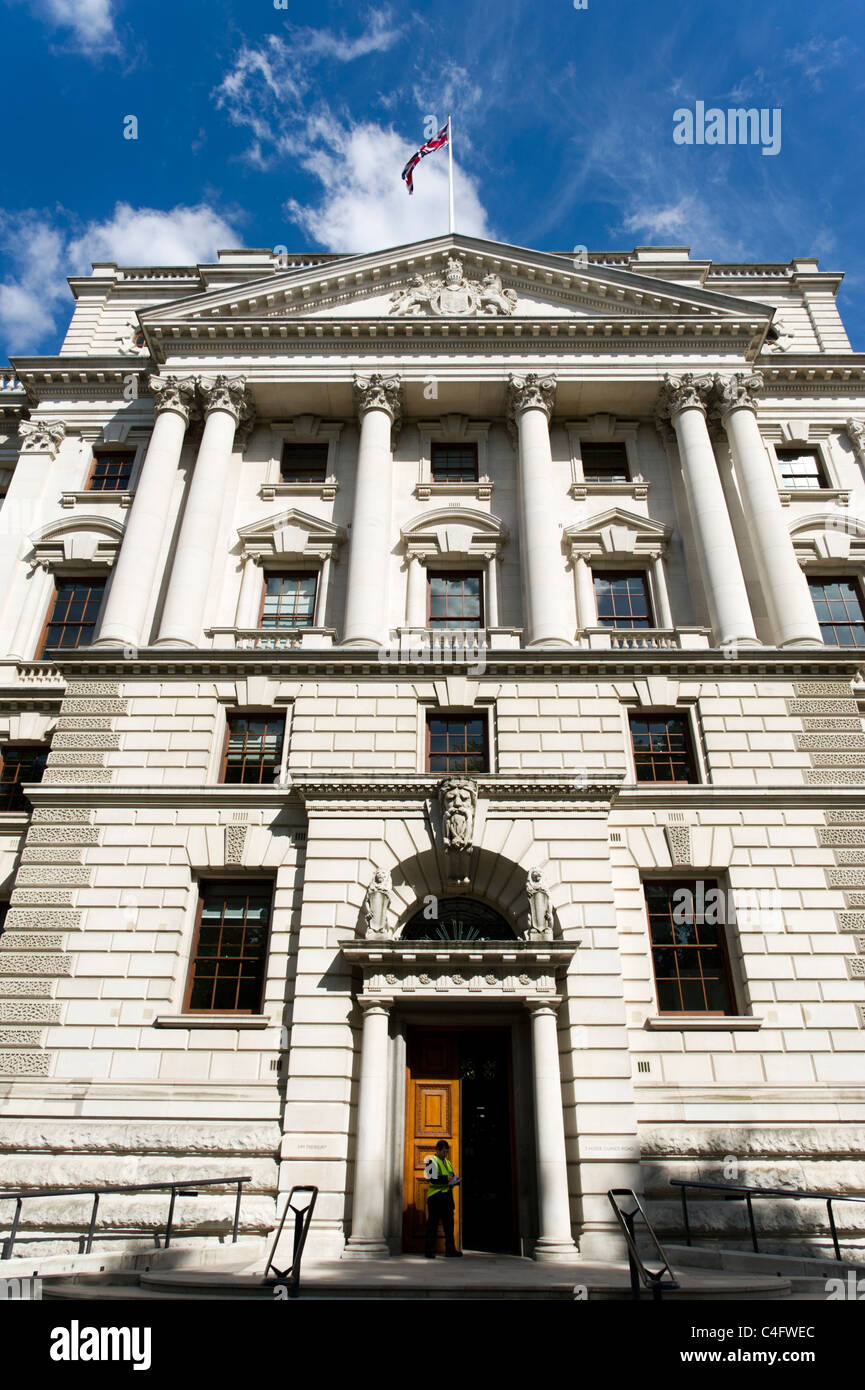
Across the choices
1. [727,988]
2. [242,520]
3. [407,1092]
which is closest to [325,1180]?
[407,1092]

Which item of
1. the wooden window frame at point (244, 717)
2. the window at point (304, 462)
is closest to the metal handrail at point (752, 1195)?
the wooden window frame at point (244, 717)

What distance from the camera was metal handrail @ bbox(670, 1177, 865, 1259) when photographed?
43.4ft

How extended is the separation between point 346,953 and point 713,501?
1634 cm

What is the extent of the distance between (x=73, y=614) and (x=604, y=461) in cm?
1734

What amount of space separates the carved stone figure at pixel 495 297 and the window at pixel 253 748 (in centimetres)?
1614

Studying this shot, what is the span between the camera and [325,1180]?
52.2 ft

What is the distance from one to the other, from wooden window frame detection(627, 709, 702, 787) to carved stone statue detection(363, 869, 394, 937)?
6.48m

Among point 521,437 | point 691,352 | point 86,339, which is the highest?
point 86,339

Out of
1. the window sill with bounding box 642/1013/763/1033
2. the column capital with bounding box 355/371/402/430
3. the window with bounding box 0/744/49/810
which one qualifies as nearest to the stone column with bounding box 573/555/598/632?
the column capital with bounding box 355/371/402/430

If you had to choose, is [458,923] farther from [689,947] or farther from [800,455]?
[800,455]

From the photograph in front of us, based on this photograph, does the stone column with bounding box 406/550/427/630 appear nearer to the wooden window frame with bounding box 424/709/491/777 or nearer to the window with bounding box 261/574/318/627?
the window with bounding box 261/574/318/627

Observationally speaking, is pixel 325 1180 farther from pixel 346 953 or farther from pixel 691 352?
pixel 691 352

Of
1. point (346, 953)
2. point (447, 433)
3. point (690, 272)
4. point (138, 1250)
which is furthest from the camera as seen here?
point (690, 272)

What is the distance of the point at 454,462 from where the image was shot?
93.5ft
